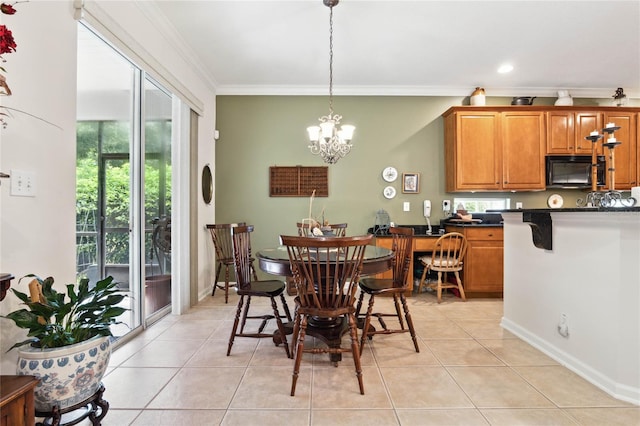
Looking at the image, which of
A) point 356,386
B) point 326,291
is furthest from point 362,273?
point 356,386

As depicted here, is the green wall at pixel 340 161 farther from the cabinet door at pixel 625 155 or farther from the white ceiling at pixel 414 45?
the cabinet door at pixel 625 155

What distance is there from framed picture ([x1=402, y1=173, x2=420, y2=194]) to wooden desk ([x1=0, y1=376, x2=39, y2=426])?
4.06 m

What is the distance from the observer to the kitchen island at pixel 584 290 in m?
1.78

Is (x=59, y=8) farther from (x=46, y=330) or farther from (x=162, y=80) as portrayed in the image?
(x=46, y=330)

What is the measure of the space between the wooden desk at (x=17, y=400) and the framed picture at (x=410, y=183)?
406 cm

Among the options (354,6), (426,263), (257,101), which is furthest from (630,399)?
(257,101)

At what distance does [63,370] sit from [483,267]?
399cm

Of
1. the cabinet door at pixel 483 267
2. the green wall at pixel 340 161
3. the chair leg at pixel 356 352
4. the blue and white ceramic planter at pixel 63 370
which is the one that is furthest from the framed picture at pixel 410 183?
the blue and white ceramic planter at pixel 63 370

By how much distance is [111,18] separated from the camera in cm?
206

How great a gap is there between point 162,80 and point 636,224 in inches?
143

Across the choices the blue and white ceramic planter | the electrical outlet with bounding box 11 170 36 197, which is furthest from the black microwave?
the electrical outlet with bounding box 11 170 36 197

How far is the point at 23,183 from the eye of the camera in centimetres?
146

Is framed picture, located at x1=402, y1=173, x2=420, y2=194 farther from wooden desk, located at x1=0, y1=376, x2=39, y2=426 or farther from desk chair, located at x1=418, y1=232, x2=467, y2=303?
wooden desk, located at x1=0, y1=376, x2=39, y2=426

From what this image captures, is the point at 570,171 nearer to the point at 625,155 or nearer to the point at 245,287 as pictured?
the point at 625,155
